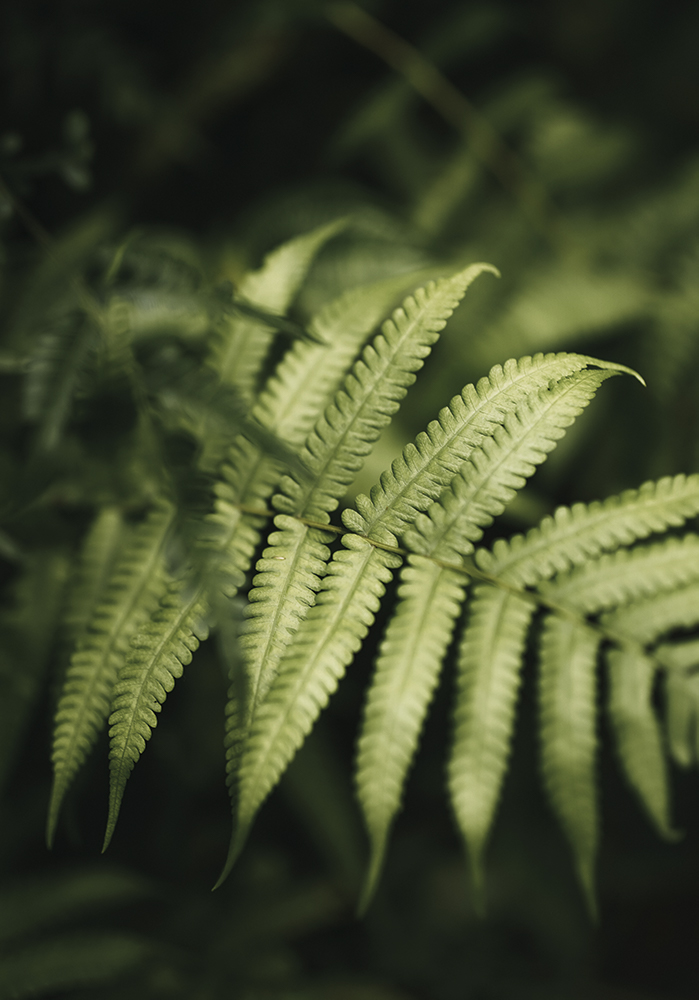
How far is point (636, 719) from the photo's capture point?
1.31 m

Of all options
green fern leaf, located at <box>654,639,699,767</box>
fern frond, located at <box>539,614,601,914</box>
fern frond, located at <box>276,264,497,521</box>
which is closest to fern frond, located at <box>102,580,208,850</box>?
fern frond, located at <box>276,264,497,521</box>

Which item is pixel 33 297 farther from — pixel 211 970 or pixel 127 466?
pixel 211 970

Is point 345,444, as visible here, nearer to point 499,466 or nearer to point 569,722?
point 499,466

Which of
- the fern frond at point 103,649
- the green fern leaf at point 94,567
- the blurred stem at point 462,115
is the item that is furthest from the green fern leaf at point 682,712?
the blurred stem at point 462,115

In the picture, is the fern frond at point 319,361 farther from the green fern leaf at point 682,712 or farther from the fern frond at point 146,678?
the green fern leaf at point 682,712

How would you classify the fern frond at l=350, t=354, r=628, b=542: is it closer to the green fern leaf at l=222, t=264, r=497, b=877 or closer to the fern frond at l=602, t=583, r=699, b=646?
the green fern leaf at l=222, t=264, r=497, b=877

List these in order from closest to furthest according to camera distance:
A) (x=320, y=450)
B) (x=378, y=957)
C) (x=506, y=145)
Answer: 1. (x=320, y=450)
2. (x=378, y=957)
3. (x=506, y=145)

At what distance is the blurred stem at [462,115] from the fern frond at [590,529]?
5.06 ft

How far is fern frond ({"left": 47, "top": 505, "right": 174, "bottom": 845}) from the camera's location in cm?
106

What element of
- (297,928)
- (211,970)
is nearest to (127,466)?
(211,970)

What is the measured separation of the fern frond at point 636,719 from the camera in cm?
129

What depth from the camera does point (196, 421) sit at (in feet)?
4.48

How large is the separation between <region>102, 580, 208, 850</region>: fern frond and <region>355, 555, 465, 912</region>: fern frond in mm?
337

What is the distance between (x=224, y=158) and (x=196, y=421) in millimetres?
1992
